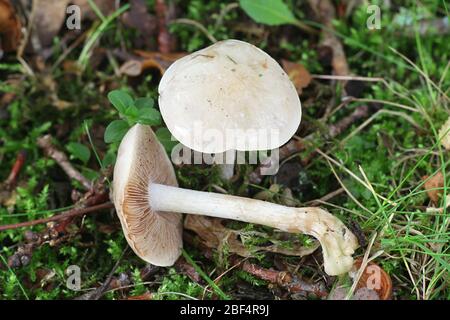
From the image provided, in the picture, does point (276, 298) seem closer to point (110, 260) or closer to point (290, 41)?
point (110, 260)

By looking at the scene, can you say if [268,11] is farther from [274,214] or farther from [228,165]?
[274,214]

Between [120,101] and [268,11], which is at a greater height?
[268,11]

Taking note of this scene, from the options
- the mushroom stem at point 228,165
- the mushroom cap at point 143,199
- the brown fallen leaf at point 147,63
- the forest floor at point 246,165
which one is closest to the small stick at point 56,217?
the forest floor at point 246,165

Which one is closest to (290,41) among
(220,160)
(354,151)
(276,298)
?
(354,151)

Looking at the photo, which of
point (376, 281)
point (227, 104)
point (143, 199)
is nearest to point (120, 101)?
point (143, 199)

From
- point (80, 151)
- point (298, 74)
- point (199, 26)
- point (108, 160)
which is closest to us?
point (108, 160)

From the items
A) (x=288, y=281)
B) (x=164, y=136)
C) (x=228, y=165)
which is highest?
(x=164, y=136)
